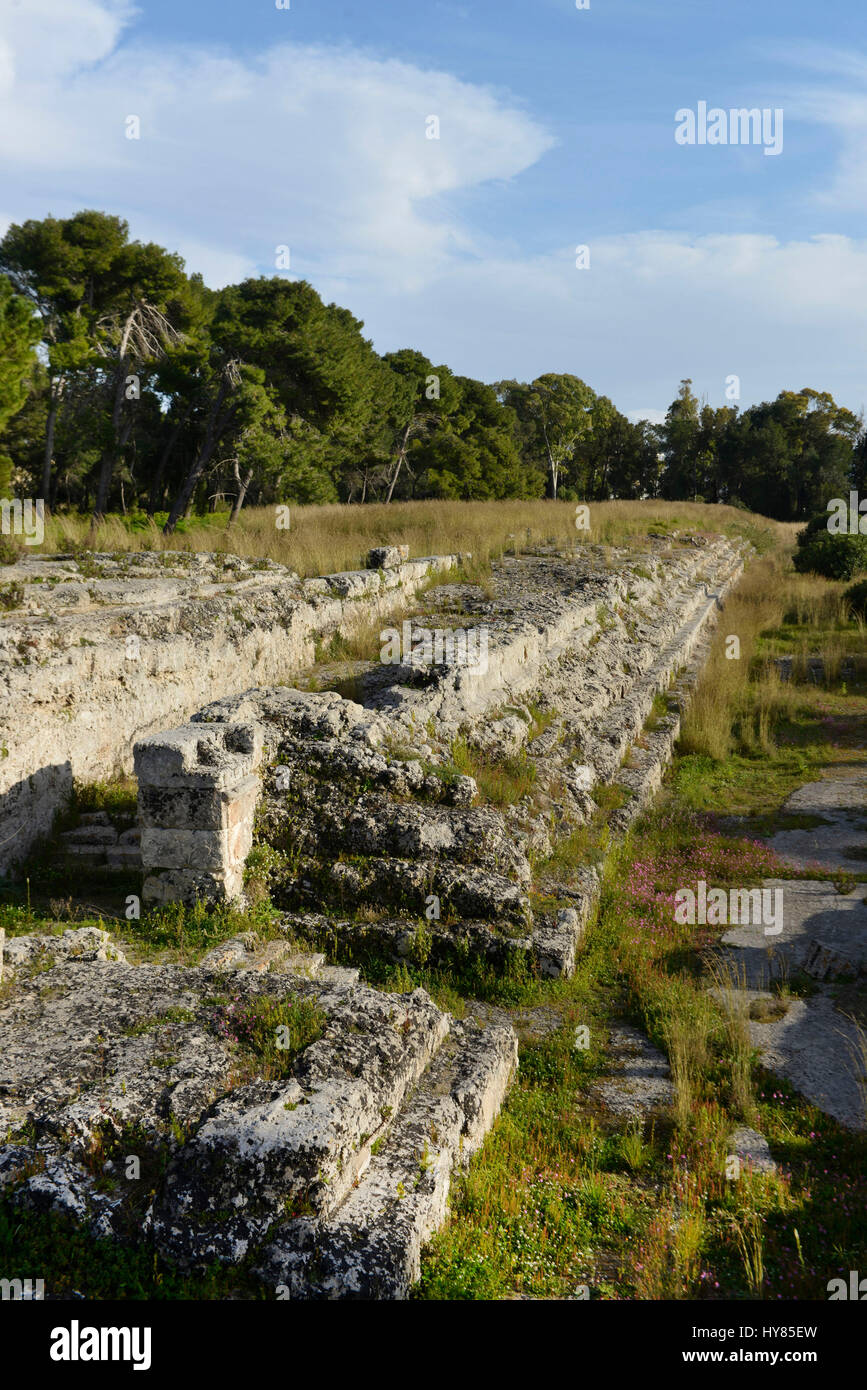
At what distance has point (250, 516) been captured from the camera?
19.8m

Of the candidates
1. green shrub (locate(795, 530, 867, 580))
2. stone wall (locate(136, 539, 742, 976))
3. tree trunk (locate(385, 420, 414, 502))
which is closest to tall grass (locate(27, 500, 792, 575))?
green shrub (locate(795, 530, 867, 580))

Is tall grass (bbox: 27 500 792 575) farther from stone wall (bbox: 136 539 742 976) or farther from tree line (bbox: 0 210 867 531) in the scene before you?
stone wall (bbox: 136 539 742 976)

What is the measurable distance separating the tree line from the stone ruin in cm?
926

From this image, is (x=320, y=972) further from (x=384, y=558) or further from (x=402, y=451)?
(x=402, y=451)

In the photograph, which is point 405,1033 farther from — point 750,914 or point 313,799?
point 750,914

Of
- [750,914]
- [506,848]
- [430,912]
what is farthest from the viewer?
[750,914]

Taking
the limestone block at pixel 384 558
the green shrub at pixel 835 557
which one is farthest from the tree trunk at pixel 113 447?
the green shrub at pixel 835 557

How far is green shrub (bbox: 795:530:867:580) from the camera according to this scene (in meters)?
22.2

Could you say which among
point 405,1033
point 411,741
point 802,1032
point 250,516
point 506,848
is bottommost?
point 802,1032

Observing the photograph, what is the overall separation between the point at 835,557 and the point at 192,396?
19450 millimetres

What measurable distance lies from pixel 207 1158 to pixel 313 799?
304cm

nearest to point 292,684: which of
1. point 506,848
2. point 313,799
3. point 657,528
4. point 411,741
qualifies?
point 411,741

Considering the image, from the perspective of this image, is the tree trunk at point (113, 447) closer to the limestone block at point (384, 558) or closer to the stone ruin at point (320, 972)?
the limestone block at point (384, 558)

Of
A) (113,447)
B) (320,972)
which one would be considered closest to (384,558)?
(320,972)
